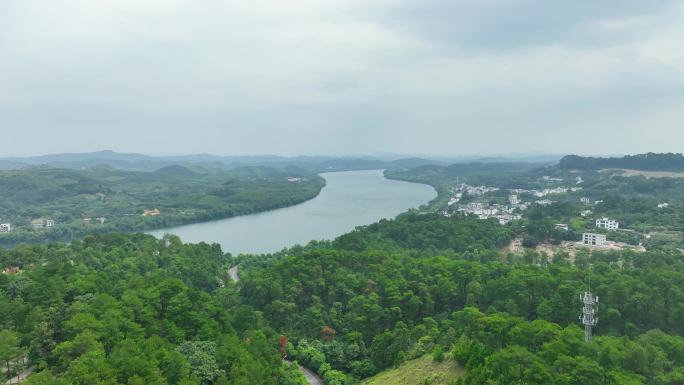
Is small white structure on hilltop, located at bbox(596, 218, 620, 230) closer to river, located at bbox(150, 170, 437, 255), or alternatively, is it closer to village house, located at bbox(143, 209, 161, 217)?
river, located at bbox(150, 170, 437, 255)

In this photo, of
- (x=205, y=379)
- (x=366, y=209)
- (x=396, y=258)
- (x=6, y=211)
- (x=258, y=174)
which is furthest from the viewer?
(x=258, y=174)

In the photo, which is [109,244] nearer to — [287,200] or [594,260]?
[594,260]

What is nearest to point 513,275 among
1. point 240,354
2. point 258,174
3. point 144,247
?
point 240,354

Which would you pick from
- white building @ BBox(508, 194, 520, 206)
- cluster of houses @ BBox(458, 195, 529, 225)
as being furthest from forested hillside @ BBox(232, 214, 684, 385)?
white building @ BBox(508, 194, 520, 206)

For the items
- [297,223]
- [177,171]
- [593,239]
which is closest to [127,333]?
[593,239]

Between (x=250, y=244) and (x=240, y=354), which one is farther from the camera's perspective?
(x=250, y=244)

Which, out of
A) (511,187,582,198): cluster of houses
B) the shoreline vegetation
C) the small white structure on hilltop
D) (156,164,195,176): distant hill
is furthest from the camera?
(156,164,195,176): distant hill

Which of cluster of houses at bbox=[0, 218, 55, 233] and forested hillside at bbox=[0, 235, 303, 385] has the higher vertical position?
forested hillside at bbox=[0, 235, 303, 385]
